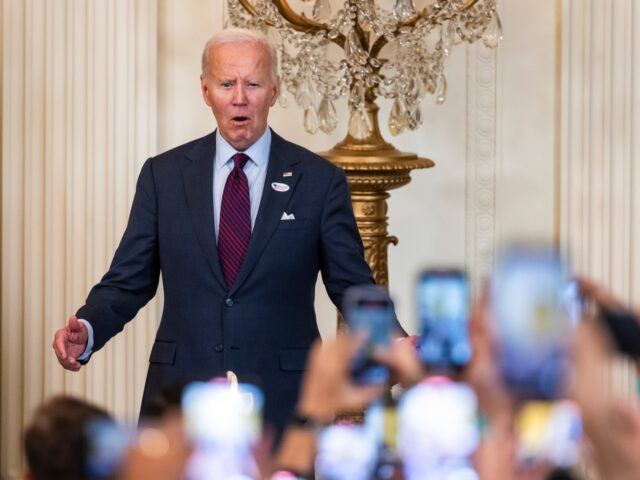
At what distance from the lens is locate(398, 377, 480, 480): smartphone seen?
1.74 m

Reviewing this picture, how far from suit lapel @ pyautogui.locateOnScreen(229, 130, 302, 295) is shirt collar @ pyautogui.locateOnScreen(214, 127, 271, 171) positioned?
2 centimetres

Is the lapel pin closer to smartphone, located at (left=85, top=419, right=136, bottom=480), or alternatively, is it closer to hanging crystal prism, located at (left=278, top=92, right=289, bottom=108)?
hanging crystal prism, located at (left=278, top=92, right=289, bottom=108)

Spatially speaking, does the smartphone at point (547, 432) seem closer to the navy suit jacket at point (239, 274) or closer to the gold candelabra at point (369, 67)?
the navy suit jacket at point (239, 274)

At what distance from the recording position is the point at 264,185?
137 inches

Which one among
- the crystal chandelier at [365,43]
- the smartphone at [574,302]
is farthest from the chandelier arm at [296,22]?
the smartphone at [574,302]

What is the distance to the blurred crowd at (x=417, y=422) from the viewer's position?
5.33ft

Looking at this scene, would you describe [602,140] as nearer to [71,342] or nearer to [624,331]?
[71,342]

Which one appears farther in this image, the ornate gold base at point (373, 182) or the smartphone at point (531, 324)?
the ornate gold base at point (373, 182)

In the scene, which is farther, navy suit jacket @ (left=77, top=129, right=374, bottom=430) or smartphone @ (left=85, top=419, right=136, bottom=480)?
navy suit jacket @ (left=77, top=129, right=374, bottom=430)

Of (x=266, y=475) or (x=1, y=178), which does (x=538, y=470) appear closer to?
(x=266, y=475)

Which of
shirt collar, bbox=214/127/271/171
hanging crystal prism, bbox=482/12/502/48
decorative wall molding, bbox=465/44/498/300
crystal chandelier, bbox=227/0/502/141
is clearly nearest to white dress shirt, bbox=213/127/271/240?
shirt collar, bbox=214/127/271/171

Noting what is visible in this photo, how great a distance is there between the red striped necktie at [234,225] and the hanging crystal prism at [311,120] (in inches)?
32.4

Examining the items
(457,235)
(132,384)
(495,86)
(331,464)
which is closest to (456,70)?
(495,86)

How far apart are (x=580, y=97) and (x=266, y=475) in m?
3.34
